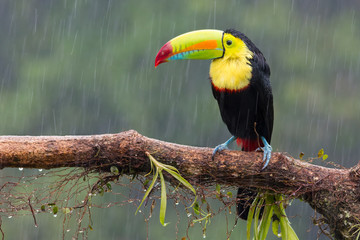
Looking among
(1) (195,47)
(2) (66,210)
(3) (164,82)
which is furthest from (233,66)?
(3) (164,82)

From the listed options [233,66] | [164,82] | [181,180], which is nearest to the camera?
[181,180]

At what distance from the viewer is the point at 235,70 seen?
3039 millimetres

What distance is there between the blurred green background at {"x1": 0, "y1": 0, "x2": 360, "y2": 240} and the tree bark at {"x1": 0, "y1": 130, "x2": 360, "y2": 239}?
24.9 ft

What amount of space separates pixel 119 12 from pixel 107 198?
526 cm

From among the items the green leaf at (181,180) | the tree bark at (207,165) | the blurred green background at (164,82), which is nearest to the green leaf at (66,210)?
the tree bark at (207,165)

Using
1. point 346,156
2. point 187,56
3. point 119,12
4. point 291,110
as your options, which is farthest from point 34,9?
point 187,56

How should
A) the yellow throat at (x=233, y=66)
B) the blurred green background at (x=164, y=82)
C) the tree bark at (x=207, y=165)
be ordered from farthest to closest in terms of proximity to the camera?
the blurred green background at (x=164, y=82)
the yellow throat at (x=233, y=66)
the tree bark at (x=207, y=165)

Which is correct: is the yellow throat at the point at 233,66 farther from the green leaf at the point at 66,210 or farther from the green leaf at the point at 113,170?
the green leaf at the point at 66,210

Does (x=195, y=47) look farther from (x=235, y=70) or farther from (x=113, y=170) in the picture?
(x=113, y=170)

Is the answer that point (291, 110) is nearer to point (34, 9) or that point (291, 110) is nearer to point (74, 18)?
Result: point (74, 18)

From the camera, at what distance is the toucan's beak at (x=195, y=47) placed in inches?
122

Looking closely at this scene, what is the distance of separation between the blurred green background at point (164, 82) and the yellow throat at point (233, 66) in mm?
7372

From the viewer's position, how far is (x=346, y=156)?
11523 millimetres

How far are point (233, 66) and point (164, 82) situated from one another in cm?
917
